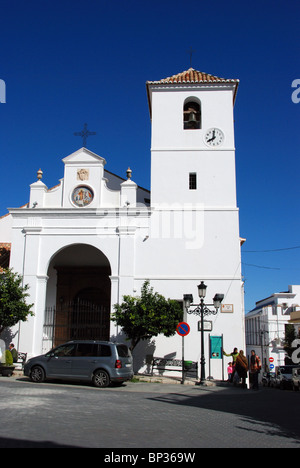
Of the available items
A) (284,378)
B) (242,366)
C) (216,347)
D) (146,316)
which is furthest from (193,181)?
(284,378)

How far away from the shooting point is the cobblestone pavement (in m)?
6.42

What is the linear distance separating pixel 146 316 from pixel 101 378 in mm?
3667

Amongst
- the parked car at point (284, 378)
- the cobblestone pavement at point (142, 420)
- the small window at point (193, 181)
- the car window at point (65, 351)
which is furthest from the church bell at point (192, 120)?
the cobblestone pavement at point (142, 420)

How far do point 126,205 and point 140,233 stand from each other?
1526 mm

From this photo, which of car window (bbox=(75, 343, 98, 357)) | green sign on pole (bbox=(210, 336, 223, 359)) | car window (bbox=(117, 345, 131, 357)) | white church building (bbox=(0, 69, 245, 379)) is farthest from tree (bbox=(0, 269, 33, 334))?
green sign on pole (bbox=(210, 336, 223, 359))

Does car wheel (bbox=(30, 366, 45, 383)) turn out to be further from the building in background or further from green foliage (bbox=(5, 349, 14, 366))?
the building in background

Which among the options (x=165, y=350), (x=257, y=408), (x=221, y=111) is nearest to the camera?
(x=257, y=408)

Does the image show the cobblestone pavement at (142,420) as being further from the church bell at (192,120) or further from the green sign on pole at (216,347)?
the church bell at (192,120)

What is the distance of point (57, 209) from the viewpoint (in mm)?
21094

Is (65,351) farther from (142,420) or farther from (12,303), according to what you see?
(142,420)

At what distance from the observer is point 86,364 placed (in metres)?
14.6
